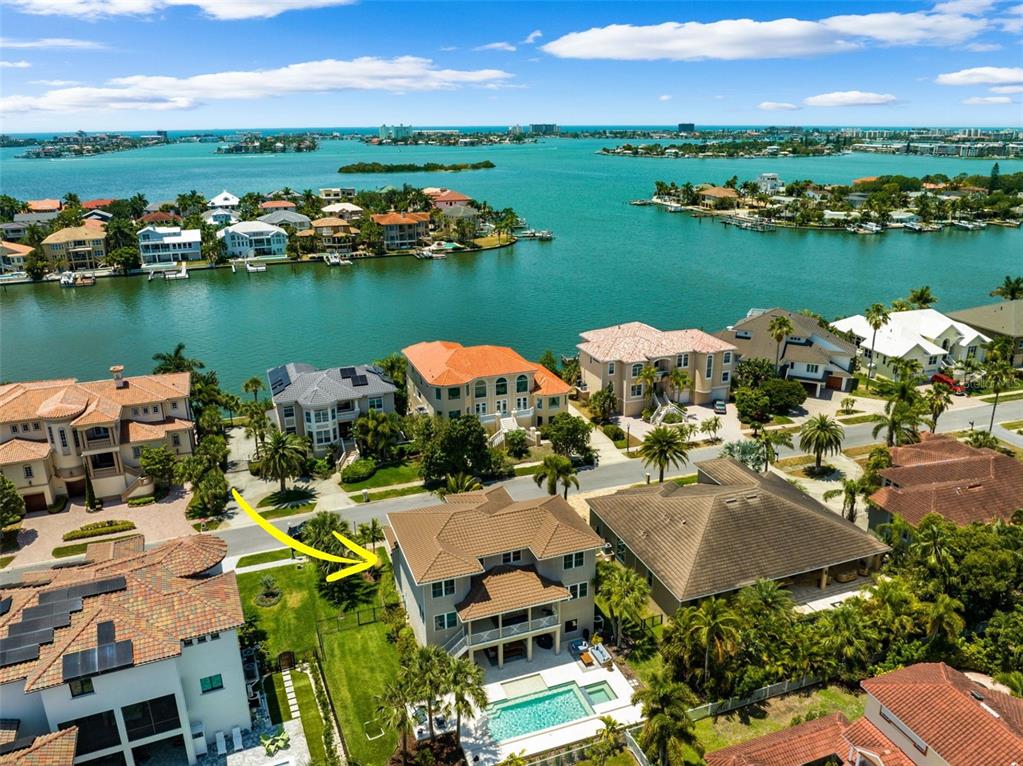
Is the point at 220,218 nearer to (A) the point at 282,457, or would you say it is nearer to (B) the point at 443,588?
(A) the point at 282,457

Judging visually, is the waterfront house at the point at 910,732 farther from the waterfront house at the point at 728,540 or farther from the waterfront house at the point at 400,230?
the waterfront house at the point at 400,230

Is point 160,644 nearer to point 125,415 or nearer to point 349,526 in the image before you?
point 349,526

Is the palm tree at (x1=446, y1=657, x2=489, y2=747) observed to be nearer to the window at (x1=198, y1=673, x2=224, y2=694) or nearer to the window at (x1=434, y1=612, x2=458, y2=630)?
the window at (x1=434, y1=612, x2=458, y2=630)

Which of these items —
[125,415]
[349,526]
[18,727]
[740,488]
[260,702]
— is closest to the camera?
[18,727]

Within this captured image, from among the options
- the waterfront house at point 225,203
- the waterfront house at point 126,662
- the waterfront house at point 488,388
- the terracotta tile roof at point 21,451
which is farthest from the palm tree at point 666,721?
the waterfront house at point 225,203

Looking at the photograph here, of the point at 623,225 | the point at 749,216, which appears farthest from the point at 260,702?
the point at 749,216

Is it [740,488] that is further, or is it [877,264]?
[877,264]

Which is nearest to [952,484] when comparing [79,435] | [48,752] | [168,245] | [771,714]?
[771,714]
